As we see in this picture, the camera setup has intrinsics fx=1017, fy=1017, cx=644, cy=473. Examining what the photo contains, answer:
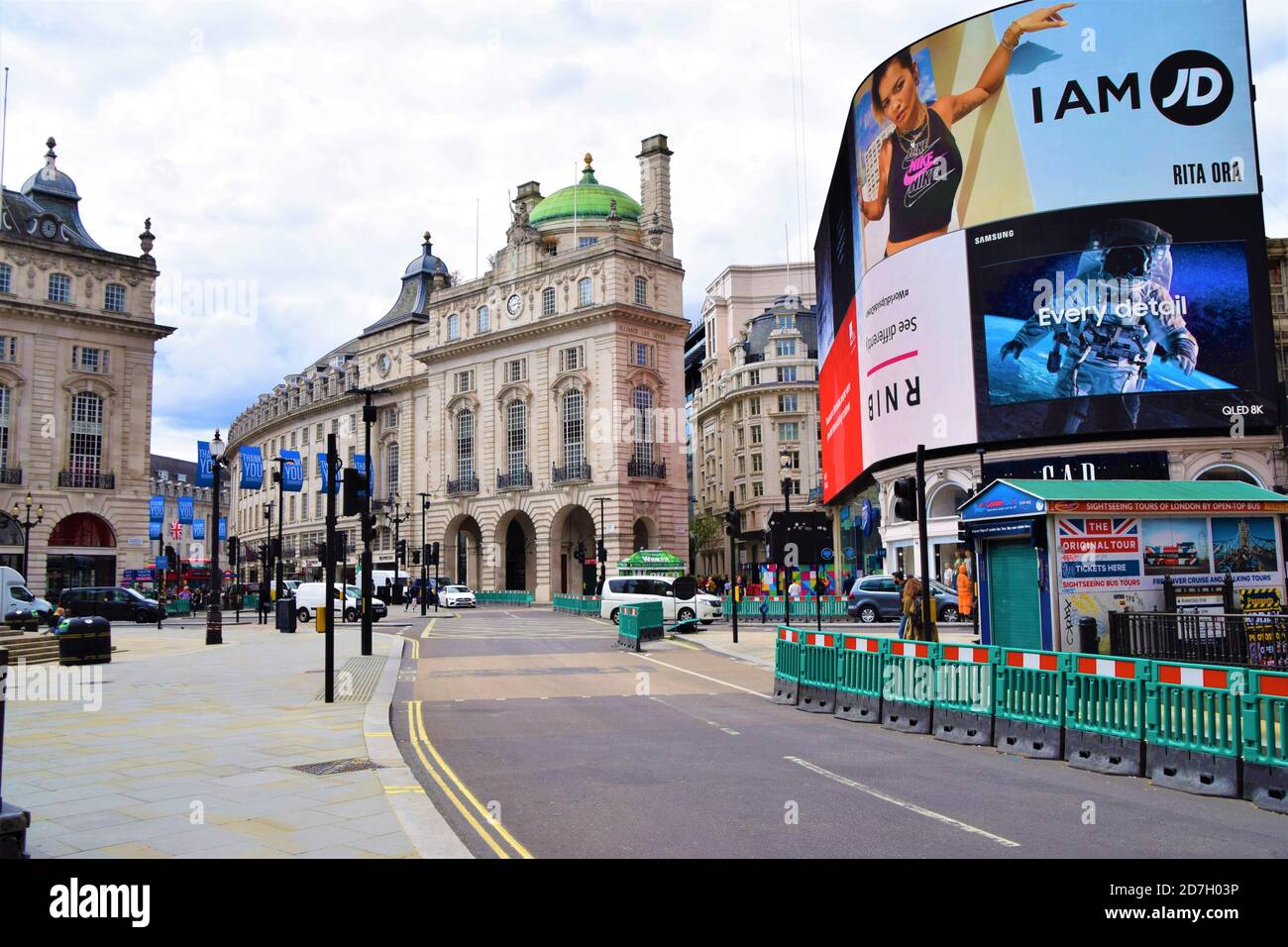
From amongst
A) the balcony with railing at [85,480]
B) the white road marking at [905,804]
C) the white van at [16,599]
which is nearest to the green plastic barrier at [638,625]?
the white road marking at [905,804]

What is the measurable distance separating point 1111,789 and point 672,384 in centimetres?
5982

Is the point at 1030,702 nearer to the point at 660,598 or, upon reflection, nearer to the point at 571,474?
the point at 660,598

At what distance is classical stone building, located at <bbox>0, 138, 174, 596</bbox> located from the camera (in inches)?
2290

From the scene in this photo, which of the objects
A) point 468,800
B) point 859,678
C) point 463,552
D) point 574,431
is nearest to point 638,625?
point 859,678

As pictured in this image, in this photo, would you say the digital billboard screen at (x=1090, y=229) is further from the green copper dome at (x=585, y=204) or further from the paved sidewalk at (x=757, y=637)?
the green copper dome at (x=585, y=204)

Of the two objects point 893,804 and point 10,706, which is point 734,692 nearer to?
point 893,804

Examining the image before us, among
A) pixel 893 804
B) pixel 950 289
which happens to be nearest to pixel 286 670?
pixel 893 804

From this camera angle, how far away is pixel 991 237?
4153 cm

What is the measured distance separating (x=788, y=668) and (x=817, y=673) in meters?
1.15

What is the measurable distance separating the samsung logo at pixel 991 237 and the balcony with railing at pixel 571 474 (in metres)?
31.3

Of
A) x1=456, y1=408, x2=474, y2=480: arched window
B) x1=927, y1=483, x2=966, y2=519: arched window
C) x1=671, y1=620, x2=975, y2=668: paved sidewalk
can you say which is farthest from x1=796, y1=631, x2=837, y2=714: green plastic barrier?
x1=456, y1=408, x2=474, y2=480: arched window

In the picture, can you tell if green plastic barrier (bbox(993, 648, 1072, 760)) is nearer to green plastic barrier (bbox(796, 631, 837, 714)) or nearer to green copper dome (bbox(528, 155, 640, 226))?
green plastic barrier (bbox(796, 631, 837, 714))

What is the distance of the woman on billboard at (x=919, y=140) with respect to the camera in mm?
41750

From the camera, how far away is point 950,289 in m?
42.6
